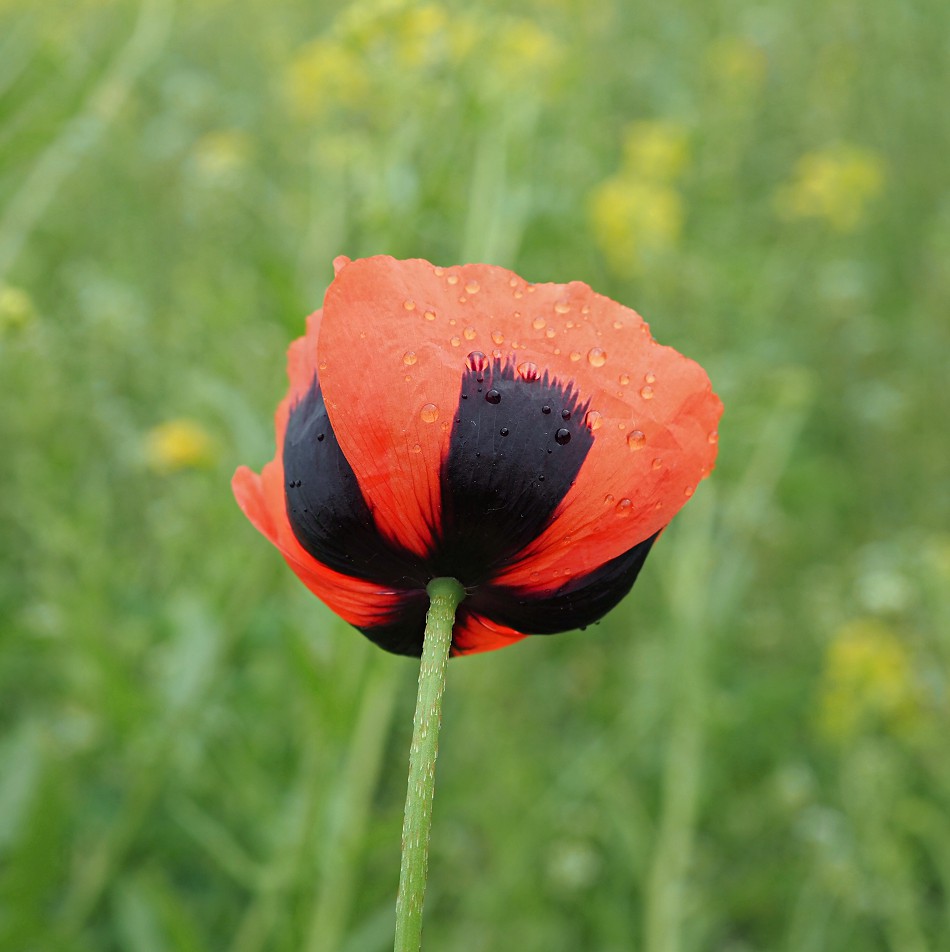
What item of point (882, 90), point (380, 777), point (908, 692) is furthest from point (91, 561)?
point (882, 90)

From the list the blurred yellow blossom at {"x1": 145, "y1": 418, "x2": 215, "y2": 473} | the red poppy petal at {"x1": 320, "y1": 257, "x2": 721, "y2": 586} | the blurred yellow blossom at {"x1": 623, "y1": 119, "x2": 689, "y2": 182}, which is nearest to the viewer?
the red poppy petal at {"x1": 320, "y1": 257, "x2": 721, "y2": 586}

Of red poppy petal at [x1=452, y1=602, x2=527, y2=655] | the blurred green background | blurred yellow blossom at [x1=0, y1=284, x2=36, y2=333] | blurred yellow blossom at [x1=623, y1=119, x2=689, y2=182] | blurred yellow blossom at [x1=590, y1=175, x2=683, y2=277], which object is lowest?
red poppy petal at [x1=452, y1=602, x2=527, y2=655]

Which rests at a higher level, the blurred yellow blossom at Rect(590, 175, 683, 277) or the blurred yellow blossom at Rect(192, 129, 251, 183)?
the blurred yellow blossom at Rect(590, 175, 683, 277)

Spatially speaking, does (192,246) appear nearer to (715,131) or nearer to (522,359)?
(715,131)

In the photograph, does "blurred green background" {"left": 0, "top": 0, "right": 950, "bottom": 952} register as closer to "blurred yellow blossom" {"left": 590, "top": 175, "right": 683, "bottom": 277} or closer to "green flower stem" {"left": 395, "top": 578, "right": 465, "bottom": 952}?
"blurred yellow blossom" {"left": 590, "top": 175, "right": 683, "bottom": 277}

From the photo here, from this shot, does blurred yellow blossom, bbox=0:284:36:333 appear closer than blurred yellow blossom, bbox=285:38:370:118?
Yes

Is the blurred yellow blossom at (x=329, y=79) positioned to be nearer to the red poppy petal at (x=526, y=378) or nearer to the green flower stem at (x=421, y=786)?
the red poppy petal at (x=526, y=378)

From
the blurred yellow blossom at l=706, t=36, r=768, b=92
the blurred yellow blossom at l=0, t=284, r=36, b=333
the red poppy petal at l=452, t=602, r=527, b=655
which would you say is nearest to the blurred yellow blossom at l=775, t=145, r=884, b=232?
the blurred yellow blossom at l=706, t=36, r=768, b=92

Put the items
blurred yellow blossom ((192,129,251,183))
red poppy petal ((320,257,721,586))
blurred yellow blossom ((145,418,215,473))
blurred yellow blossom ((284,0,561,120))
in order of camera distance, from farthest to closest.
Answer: blurred yellow blossom ((192,129,251,183))
blurred yellow blossom ((145,418,215,473))
blurred yellow blossom ((284,0,561,120))
red poppy petal ((320,257,721,586))
